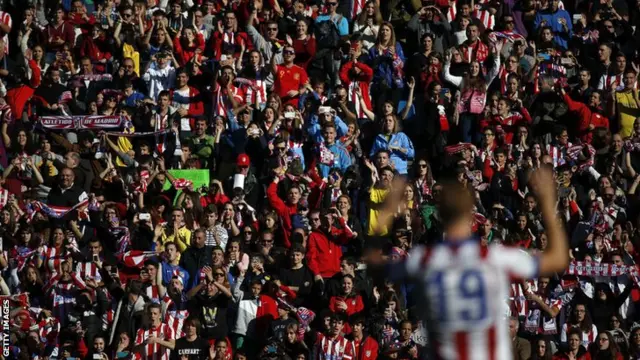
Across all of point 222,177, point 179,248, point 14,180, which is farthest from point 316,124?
point 14,180

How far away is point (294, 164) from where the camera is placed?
61.5ft

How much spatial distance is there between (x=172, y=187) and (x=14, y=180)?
6.95 feet

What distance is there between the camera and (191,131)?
19.5 metres

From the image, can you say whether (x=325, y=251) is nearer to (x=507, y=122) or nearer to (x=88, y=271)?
(x=88, y=271)

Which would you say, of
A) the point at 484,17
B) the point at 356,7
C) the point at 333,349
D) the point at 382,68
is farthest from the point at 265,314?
the point at 484,17

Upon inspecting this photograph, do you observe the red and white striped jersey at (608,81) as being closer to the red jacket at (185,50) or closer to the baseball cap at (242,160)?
→ the baseball cap at (242,160)

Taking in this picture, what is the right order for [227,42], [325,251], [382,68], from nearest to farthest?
[325,251]
[382,68]
[227,42]

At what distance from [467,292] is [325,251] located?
883cm

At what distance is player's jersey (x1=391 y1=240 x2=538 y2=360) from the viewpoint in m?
8.83

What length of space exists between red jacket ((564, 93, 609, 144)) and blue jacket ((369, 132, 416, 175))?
96.4 inches

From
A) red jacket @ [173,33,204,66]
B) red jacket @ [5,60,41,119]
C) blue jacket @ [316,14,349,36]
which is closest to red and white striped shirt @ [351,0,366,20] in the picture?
blue jacket @ [316,14,349,36]

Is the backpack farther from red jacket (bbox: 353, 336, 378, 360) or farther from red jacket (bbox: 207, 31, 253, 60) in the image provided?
red jacket (bbox: 353, 336, 378, 360)

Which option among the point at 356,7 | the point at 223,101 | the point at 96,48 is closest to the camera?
the point at 223,101

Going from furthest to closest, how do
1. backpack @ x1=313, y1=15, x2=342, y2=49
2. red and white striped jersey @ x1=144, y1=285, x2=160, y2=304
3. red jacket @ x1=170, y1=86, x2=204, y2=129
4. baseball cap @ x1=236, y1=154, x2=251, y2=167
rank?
backpack @ x1=313, y1=15, x2=342, y2=49
red jacket @ x1=170, y1=86, x2=204, y2=129
baseball cap @ x1=236, y1=154, x2=251, y2=167
red and white striped jersey @ x1=144, y1=285, x2=160, y2=304
